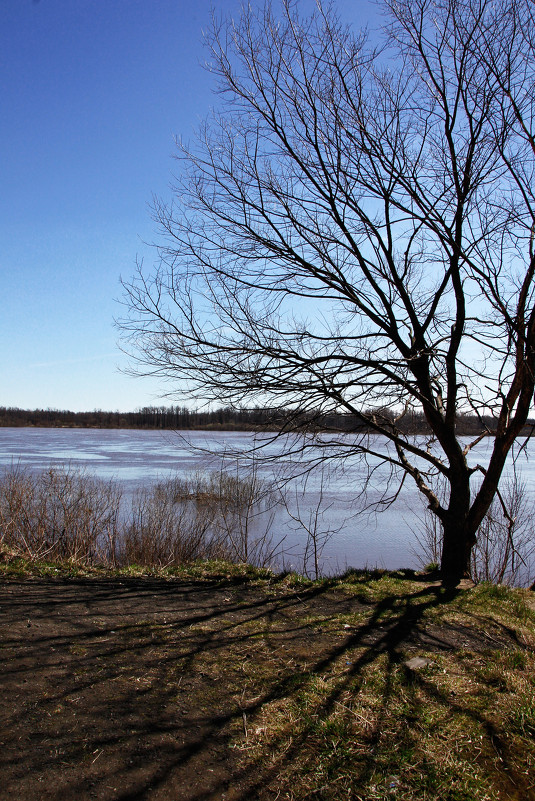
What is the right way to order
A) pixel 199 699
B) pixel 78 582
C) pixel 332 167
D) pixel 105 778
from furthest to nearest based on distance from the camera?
pixel 332 167, pixel 78 582, pixel 199 699, pixel 105 778

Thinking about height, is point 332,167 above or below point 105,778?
above

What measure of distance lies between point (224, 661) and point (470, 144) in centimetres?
547

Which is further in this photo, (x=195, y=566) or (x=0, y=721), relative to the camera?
(x=195, y=566)

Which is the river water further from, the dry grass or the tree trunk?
the dry grass

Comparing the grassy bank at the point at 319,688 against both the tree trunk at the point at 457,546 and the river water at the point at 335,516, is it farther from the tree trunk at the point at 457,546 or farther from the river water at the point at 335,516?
the river water at the point at 335,516

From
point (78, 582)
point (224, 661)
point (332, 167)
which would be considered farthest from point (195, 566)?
point (332, 167)

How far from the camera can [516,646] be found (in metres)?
4.20

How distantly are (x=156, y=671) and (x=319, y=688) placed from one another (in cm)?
98

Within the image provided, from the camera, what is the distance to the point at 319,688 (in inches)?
126

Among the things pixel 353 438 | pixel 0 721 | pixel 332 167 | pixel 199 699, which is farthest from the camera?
pixel 353 438

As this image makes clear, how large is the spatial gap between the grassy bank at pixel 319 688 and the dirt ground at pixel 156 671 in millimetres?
14

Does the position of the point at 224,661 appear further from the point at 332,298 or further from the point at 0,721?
the point at 332,298

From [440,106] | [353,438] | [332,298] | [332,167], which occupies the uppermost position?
[440,106]

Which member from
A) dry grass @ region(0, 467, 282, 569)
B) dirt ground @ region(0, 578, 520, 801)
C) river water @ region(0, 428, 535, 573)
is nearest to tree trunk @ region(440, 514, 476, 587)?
river water @ region(0, 428, 535, 573)
